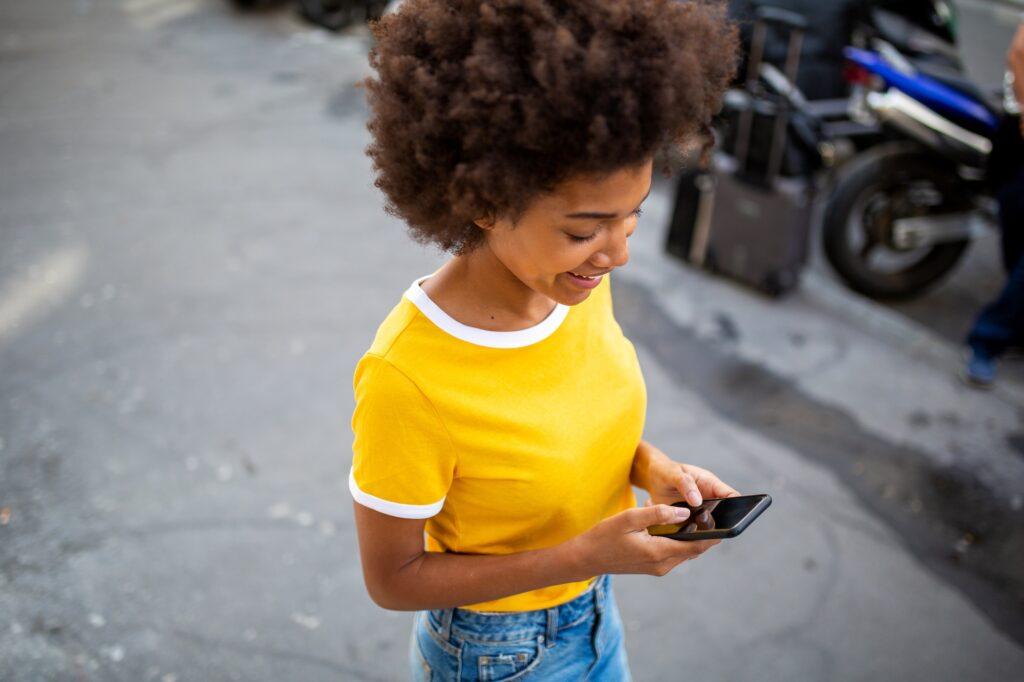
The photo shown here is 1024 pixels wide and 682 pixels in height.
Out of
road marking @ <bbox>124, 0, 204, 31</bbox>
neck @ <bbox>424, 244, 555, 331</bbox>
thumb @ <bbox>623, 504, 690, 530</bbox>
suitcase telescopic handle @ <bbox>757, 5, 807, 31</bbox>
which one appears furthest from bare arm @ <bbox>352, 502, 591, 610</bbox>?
road marking @ <bbox>124, 0, 204, 31</bbox>

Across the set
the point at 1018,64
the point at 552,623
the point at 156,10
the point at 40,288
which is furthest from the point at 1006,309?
the point at 156,10

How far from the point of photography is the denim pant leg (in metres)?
4.14

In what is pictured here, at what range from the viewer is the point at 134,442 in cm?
374

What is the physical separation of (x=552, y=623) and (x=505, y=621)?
0.30ft

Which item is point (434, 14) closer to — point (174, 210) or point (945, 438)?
point (945, 438)

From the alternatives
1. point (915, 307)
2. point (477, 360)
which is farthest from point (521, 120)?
point (915, 307)

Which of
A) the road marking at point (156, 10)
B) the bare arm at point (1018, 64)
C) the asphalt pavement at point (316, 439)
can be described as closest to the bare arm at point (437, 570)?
the asphalt pavement at point (316, 439)

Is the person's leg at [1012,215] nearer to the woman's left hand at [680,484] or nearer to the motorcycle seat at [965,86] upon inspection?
the motorcycle seat at [965,86]

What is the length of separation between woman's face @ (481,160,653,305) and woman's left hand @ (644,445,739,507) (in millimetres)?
407

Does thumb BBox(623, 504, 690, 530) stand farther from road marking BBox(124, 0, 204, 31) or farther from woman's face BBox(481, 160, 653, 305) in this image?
road marking BBox(124, 0, 204, 31)

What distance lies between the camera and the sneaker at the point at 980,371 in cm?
426

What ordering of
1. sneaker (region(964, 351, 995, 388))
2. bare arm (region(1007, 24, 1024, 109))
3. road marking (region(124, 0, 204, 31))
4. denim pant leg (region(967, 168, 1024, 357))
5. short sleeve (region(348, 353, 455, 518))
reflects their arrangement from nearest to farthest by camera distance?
1. short sleeve (region(348, 353, 455, 518))
2. bare arm (region(1007, 24, 1024, 109))
3. denim pant leg (region(967, 168, 1024, 357))
4. sneaker (region(964, 351, 995, 388))
5. road marking (region(124, 0, 204, 31))

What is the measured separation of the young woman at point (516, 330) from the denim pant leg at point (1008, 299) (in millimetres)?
3193

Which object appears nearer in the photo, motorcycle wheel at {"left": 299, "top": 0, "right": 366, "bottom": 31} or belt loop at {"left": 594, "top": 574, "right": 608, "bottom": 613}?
belt loop at {"left": 594, "top": 574, "right": 608, "bottom": 613}
